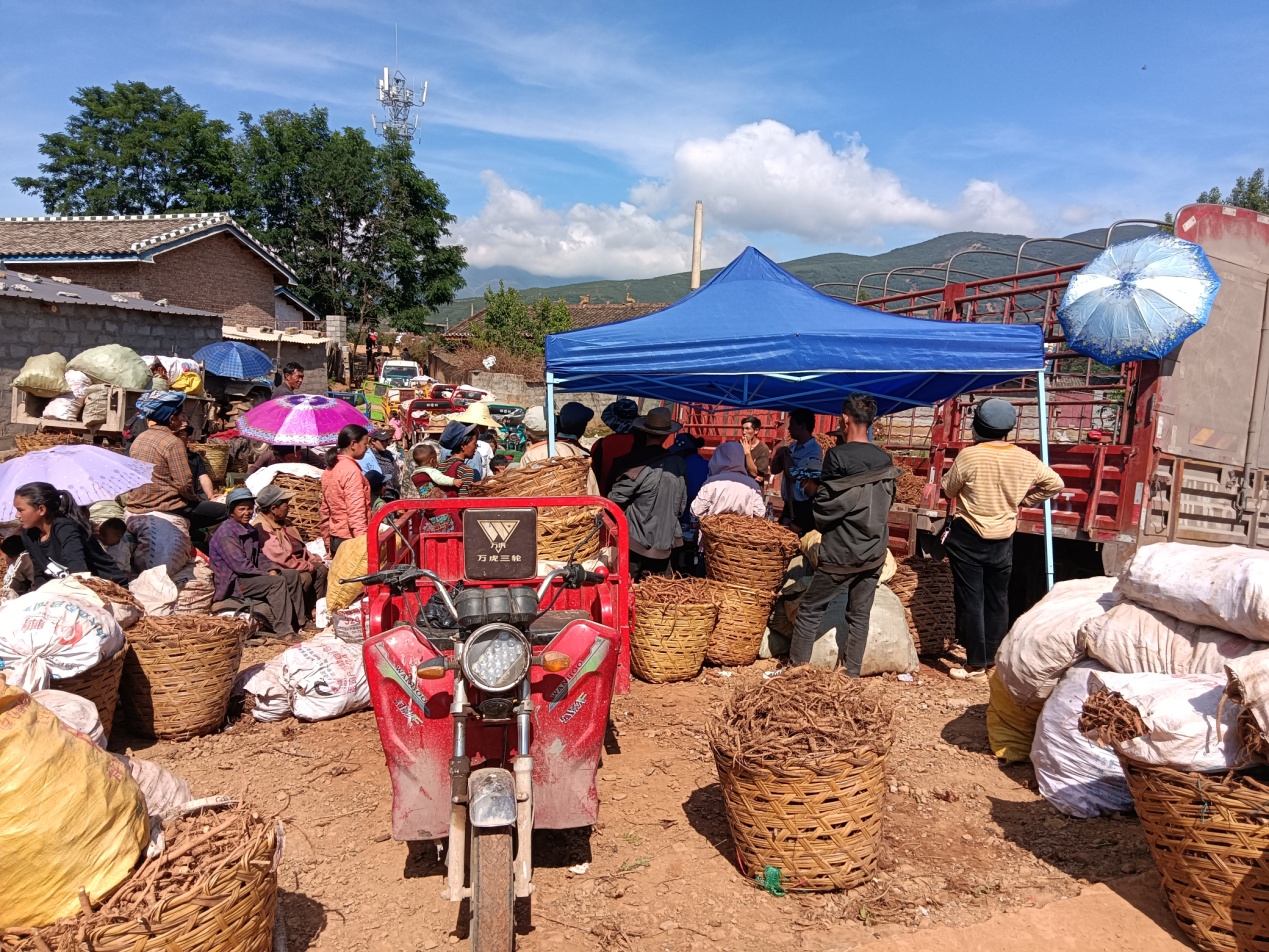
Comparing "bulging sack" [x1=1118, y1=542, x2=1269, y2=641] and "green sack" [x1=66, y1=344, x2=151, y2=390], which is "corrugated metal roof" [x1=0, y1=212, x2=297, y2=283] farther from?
"bulging sack" [x1=1118, y1=542, x2=1269, y2=641]

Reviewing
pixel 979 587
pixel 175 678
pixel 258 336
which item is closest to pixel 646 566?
pixel 979 587

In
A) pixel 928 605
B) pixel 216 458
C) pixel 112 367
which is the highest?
pixel 112 367

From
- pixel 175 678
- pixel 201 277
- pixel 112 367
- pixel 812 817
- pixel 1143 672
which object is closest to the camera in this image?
pixel 812 817

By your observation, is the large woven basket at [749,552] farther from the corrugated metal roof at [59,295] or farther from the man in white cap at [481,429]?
the corrugated metal roof at [59,295]

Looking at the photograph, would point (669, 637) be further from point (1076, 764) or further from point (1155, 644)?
point (1155, 644)

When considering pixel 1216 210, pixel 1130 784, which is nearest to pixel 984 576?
pixel 1130 784

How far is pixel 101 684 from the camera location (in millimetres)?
4184

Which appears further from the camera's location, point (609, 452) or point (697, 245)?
point (697, 245)

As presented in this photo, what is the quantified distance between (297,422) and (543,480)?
15.1 ft

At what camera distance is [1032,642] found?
4.04 meters

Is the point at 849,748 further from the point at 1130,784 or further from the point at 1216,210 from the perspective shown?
the point at 1216,210

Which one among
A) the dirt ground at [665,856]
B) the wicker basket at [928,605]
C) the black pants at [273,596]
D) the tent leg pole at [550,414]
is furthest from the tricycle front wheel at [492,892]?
the black pants at [273,596]

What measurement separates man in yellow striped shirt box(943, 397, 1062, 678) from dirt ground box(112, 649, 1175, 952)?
1.04 metres

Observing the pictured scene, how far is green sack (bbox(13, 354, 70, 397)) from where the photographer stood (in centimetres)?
1180
